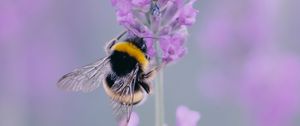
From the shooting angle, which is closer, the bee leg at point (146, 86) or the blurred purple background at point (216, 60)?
the bee leg at point (146, 86)

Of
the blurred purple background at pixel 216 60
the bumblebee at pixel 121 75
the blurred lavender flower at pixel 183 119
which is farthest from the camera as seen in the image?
the blurred purple background at pixel 216 60

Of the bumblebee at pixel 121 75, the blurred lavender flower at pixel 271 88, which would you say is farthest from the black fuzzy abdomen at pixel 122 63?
the blurred lavender flower at pixel 271 88

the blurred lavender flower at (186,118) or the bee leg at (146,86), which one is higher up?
the bee leg at (146,86)

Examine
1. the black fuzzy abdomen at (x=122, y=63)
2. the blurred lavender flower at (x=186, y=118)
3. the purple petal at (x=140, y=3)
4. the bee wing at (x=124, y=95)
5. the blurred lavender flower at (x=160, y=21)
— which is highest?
the purple petal at (x=140, y=3)

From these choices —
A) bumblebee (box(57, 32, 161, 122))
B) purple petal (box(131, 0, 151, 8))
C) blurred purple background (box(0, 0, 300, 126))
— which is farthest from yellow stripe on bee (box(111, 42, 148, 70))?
blurred purple background (box(0, 0, 300, 126))

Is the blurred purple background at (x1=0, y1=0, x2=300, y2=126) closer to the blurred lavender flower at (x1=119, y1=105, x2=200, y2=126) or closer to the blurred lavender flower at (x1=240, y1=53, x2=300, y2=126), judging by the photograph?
the blurred lavender flower at (x1=240, y1=53, x2=300, y2=126)

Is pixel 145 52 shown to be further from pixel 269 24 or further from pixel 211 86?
pixel 211 86

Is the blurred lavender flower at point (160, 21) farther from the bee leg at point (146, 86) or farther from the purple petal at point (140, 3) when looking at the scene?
the bee leg at point (146, 86)

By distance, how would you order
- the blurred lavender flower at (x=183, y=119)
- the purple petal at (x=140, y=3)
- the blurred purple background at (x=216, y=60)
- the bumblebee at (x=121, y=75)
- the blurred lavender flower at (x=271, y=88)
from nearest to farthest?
the purple petal at (x=140, y=3) < the blurred lavender flower at (x=183, y=119) < the bumblebee at (x=121, y=75) < the blurred lavender flower at (x=271, y=88) < the blurred purple background at (x=216, y=60)
